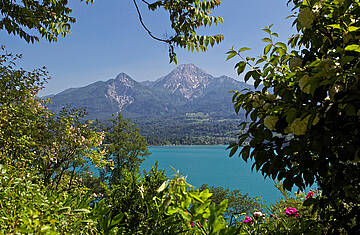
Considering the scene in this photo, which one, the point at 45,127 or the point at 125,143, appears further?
the point at 125,143

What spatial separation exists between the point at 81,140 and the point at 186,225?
21.1ft

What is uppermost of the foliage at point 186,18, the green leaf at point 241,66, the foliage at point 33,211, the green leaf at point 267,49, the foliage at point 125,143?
the foliage at point 186,18

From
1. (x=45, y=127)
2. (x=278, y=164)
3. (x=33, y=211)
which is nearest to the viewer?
(x=33, y=211)

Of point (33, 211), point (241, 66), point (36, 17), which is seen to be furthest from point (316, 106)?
point (36, 17)

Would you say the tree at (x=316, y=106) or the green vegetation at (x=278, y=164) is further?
the tree at (x=316, y=106)

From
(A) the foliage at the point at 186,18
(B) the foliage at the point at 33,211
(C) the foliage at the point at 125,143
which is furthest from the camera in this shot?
(C) the foliage at the point at 125,143

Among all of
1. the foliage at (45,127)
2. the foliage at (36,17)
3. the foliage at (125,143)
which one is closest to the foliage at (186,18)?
the foliage at (36,17)

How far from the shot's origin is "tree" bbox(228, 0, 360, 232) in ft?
3.83

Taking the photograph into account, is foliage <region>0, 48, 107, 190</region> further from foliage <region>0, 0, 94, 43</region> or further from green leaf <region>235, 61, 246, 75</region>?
green leaf <region>235, 61, 246, 75</region>

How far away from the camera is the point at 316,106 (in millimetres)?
1291

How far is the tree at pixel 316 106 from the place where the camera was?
1.17m

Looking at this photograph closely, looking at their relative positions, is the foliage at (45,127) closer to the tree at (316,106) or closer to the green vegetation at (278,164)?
the green vegetation at (278,164)

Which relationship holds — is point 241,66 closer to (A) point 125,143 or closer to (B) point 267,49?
(B) point 267,49

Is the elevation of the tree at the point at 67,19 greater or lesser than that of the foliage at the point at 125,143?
greater
